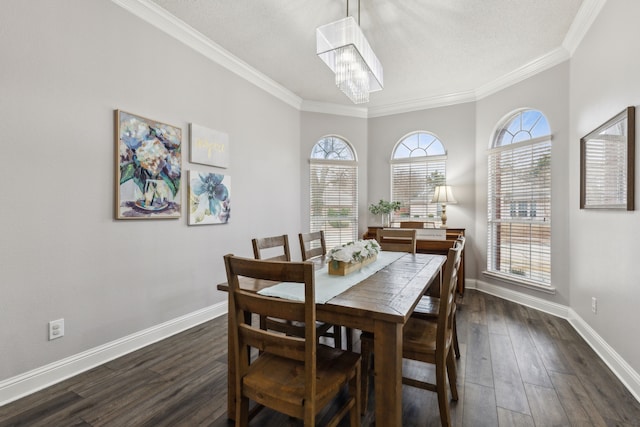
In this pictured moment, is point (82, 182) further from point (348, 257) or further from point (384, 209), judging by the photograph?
point (384, 209)

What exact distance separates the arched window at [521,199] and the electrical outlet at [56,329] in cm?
452

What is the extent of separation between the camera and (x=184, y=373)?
2.10m

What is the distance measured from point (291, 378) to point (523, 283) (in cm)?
351

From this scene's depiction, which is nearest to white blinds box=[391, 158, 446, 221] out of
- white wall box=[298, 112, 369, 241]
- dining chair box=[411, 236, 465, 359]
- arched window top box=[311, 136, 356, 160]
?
white wall box=[298, 112, 369, 241]

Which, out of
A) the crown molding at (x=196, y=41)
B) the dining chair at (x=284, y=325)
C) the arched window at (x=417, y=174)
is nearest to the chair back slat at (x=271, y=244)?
the dining chair at (x=284, y=325)

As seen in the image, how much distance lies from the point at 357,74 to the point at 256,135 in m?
1.77

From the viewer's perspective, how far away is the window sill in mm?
3343

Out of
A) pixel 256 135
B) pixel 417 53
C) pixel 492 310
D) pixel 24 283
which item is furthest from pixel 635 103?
pixel 24 283

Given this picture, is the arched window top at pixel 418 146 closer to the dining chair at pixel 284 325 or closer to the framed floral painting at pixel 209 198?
the framed floral painting at pixel 209 198

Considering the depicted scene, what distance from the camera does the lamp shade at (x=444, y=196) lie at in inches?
166

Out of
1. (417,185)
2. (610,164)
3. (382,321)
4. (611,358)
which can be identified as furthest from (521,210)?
(382,321)

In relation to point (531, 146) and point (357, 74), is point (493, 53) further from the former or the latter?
point (357, 74)

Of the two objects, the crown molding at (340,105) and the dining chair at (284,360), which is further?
the crown molding at (340,105)

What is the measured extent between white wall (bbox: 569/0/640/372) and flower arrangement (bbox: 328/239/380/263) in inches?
66.7
